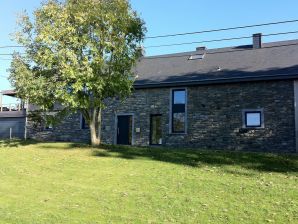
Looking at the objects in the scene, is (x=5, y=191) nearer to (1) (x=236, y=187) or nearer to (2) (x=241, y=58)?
(1) (x=236, y=187)

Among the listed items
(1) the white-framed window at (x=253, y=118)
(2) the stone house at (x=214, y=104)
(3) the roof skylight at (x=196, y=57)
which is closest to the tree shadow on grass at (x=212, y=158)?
(2) the stone house at (x=214, y=104)

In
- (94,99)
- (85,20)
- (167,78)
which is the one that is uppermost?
(85,20)

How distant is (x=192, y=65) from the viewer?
24078 millimetres

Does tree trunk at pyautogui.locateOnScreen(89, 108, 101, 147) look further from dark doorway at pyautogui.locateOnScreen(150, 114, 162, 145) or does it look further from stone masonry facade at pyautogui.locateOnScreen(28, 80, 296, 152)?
dark doorway at pyautogui.locateOnScreen(150, 114, 162, 145)

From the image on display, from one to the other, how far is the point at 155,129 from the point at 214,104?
3849 mm

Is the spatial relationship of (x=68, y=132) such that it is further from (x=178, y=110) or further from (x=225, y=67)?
(x=225, y=67)

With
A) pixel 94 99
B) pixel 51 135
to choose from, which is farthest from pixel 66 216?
pixel 51 135

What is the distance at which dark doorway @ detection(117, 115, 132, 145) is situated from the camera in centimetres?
2378

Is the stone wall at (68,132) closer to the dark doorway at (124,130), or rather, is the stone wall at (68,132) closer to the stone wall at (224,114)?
the dark doorway at (124,130)

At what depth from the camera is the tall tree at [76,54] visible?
16.6 meters

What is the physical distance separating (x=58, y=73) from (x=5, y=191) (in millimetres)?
7602

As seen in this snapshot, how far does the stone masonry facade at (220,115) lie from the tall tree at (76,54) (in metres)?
5.13

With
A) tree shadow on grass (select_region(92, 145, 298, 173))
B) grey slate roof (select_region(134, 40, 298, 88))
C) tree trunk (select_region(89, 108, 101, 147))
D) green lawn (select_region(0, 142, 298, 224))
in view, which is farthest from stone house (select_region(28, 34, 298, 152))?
green lawn (select_region(0, 142, 298, 224))

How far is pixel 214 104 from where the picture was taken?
70.0ft
